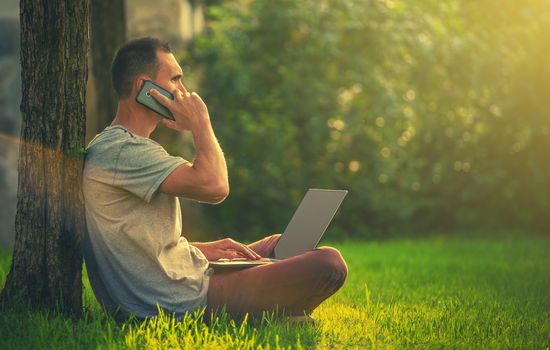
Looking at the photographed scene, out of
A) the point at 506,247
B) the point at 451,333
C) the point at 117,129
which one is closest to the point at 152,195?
the point at 117,129

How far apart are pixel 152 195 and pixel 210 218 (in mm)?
8020

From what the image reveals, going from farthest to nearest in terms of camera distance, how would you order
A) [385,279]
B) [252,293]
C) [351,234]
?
[351,234], [385,279], [252,293]

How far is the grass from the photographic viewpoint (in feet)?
14.0

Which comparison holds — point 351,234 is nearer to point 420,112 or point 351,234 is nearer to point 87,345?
point 420,112

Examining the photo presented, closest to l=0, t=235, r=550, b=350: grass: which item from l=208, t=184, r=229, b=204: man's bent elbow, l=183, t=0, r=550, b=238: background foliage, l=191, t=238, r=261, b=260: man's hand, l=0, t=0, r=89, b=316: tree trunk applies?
l=0, t=0, r=89, b=316: tree trunk

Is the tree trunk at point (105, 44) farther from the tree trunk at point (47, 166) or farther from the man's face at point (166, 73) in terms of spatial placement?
the man's face at point (166, 73)

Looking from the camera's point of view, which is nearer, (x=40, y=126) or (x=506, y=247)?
(x=40, y=126)

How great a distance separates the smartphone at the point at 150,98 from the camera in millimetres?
4328

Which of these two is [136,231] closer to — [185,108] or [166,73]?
[185,108]

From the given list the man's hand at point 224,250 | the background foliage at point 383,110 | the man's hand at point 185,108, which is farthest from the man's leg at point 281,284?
the background foliage at point 383,110

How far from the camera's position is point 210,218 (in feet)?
40.1

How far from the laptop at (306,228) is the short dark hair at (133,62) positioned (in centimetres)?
107

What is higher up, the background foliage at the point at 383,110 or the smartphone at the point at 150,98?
the smartphone at the point at 150,98

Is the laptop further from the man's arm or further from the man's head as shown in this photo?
the man's head
